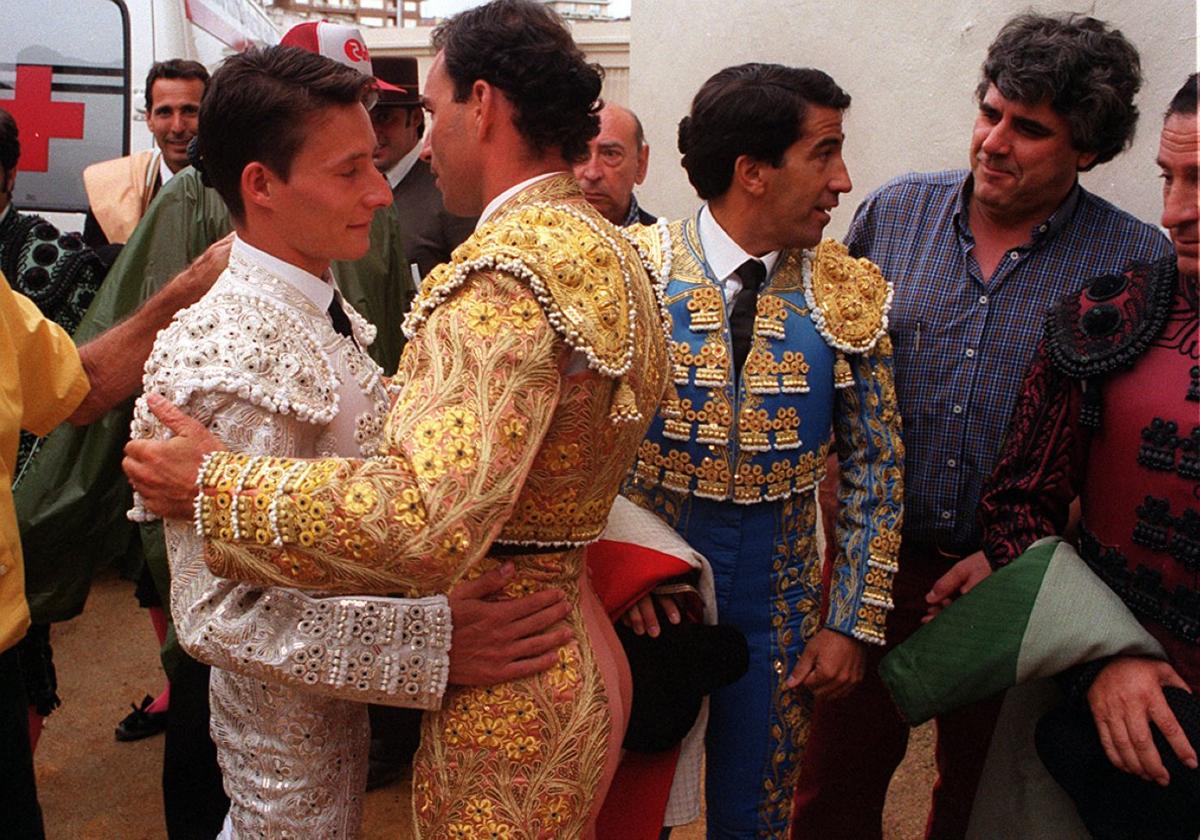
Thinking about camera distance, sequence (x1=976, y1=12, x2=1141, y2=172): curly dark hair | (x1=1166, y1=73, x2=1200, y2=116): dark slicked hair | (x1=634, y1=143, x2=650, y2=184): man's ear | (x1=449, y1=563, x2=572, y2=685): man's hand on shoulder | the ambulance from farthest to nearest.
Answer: the ambulance < (x1=634, y1=143, x2=650, y2=184): man's ear < (x1=976, y1=12, x2=1141, y2=172): curly dark hair < (x1=1166, y1=73, x2=1200, y2=116): dark slicked hair < (x1=449, y1=563, x2=572, y2=685): man's hand on shoulder

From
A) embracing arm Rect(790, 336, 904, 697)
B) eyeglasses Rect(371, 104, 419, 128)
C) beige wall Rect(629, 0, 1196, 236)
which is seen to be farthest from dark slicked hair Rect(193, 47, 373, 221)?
eyeglasses Rect(371, 104, 419, 128)

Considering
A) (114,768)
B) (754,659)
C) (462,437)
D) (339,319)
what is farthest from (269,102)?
(114,768)

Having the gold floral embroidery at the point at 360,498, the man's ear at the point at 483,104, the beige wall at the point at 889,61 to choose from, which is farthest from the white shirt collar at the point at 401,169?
the gold floral embroidery at the point at 360,498

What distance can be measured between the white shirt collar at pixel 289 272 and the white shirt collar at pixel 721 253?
856mm

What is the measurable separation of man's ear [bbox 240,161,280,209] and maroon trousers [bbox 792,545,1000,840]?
1.75 m

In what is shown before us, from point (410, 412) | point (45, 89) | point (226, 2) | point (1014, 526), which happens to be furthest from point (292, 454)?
point (226, 2)

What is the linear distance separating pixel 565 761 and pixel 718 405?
34.1 inches

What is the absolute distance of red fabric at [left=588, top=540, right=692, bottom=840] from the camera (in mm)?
1889

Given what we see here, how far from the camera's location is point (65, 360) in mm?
2105

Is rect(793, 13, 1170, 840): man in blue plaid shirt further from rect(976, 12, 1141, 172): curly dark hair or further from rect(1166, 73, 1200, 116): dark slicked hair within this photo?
rect(1166, 73, 1200, 116): dark slicked hair

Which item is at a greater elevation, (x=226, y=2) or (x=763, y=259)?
(x=226, y=2)

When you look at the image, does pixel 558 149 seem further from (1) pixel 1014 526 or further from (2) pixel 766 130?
(1) pixel 1014 526

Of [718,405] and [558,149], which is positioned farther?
[718,405]

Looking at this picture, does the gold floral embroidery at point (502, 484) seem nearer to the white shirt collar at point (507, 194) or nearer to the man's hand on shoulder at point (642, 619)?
the white shirt collar at point (507, 194)
